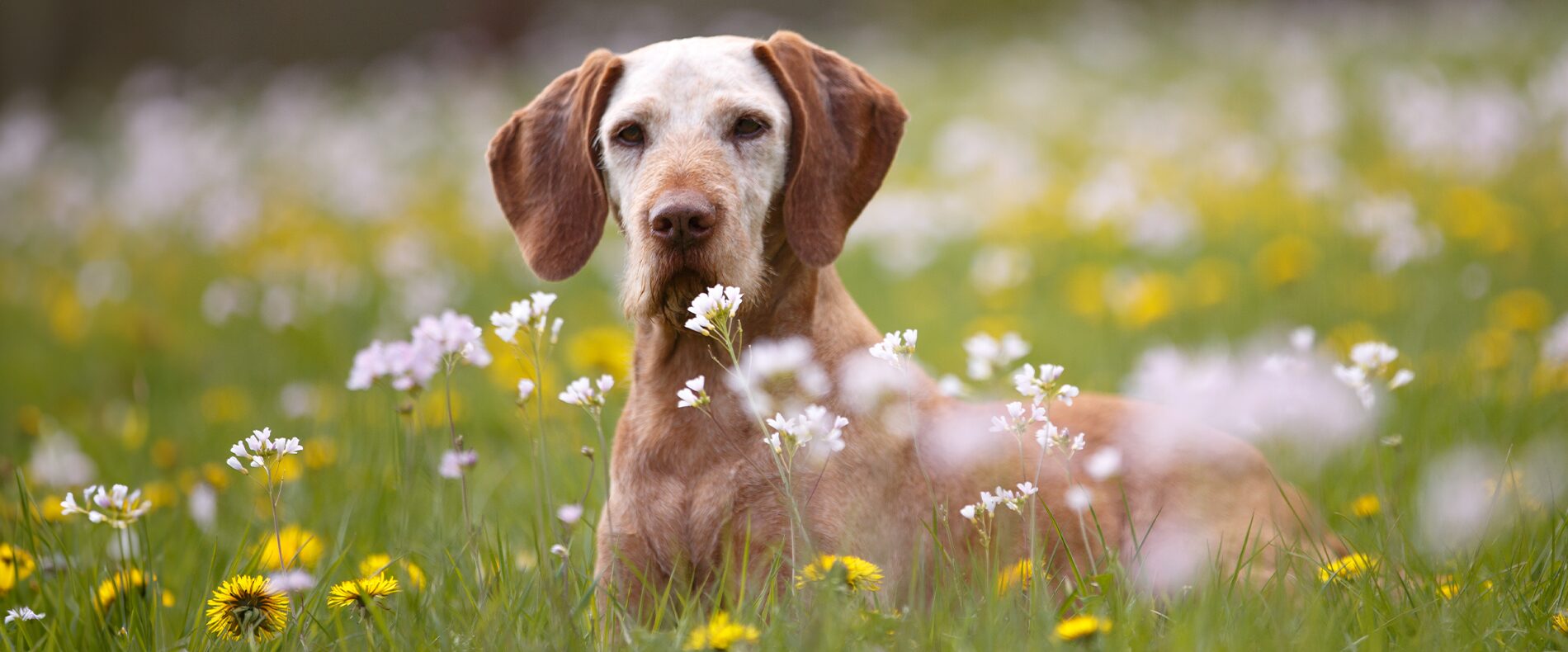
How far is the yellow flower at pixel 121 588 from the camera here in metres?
2.77

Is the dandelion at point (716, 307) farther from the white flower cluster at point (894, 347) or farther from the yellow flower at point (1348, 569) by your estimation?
the yellow flower at point (1348, 569)

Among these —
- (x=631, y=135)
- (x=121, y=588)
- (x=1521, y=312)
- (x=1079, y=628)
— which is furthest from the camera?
(x=1521, y=312)

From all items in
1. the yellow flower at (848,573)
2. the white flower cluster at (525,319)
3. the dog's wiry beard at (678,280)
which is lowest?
the yellow flower at (848,573)

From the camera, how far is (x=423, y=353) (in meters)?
2.85

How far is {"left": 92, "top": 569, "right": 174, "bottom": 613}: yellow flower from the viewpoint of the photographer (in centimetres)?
277

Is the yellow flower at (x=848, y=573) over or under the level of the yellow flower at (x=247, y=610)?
under

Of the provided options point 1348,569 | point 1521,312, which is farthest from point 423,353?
point 1521,312

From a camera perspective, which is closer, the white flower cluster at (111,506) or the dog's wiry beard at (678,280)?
the white flower cluster at (111,506)

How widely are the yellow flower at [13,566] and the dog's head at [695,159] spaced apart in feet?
4.64

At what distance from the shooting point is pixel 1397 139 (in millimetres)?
8828

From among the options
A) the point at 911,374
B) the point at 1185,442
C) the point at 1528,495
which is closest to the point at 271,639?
the point at 911,374

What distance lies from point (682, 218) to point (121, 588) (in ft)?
5.23

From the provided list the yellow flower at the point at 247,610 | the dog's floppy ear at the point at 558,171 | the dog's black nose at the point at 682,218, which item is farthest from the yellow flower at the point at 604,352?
the yellow flower at the point at 247,610

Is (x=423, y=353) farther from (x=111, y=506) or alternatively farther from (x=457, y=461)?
(x=111, y=506)
